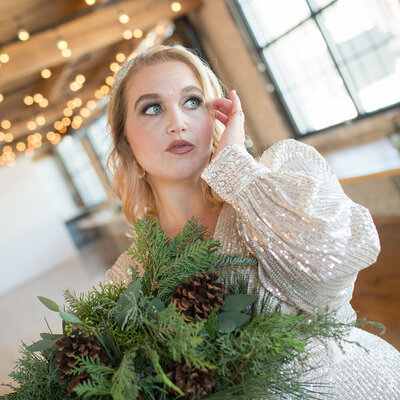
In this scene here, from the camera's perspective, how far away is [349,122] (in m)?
4.40

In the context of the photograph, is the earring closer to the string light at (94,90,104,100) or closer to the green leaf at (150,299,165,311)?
the green leaf at (150,299,165,311)

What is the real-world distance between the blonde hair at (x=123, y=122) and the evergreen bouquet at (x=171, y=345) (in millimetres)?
441

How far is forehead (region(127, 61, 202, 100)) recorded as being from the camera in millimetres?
1174

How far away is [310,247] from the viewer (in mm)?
821

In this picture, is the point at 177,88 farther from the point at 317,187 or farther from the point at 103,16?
the point at 103,16

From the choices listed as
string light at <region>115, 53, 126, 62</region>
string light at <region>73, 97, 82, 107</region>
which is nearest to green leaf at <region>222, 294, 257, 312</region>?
string light at <region>115, 53, 126, 62</region>

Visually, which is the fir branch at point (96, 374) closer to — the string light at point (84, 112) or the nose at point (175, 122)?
the nose at point (175, 122)

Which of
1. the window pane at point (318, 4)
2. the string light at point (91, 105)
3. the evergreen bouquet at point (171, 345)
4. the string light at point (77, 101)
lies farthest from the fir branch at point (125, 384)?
the string light at point (91, 105)

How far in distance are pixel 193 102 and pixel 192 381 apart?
0.80 metres

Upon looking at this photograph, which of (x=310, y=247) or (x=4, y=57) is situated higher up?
(x=4, y=57)

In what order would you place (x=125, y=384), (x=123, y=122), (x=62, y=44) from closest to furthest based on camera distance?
(x=125, y=384)
(x=123, y=122)
(x=62, y=44)

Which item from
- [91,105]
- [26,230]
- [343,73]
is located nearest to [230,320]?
[343,73]

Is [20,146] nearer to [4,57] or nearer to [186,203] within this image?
[4,57]

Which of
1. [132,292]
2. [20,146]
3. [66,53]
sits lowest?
[132,292]
